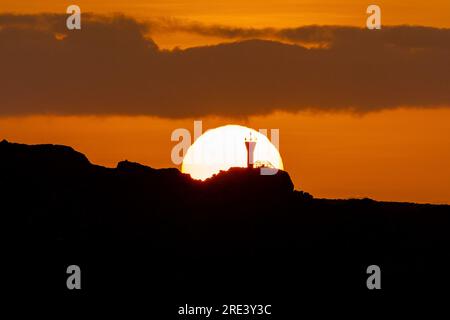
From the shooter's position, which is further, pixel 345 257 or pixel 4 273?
pixel 345 257

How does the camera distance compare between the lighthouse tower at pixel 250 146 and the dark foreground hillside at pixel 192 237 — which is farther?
the dark foreground hillside at pixel 192 237

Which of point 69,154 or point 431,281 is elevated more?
point 69,154

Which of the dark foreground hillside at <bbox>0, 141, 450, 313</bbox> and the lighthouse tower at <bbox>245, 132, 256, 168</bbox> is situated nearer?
the lighthouse tower at <bbox>245, 132, 256, 168</bbox>

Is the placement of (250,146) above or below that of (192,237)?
above

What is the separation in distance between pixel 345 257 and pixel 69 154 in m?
25.4

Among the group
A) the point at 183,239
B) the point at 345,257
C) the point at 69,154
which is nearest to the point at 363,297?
the point at 345,257

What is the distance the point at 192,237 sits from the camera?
156 m

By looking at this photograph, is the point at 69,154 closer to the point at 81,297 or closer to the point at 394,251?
the point at 81,297

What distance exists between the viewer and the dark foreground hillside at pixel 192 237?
491ft

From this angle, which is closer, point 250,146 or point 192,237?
point 250,146

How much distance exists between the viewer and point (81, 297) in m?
146

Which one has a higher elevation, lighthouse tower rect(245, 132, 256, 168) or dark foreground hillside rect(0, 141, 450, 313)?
lighthouse tower rect(245, 132, 256, 168)

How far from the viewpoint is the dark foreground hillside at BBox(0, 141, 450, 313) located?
14975cm

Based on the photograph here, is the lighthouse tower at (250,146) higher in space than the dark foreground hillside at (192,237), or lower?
higher
